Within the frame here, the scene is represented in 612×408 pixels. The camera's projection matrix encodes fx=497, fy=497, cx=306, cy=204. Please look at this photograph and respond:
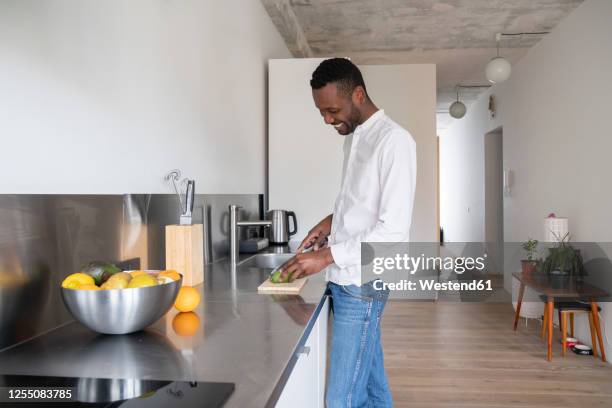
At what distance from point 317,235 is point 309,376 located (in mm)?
657

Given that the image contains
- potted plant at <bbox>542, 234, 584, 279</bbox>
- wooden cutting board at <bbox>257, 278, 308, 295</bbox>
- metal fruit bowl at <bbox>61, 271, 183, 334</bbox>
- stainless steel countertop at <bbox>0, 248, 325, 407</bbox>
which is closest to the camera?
stainless steel countertop at <bbox>0, 248, 325, 407</bbox>

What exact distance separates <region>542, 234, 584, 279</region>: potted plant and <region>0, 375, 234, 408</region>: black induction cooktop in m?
3.50

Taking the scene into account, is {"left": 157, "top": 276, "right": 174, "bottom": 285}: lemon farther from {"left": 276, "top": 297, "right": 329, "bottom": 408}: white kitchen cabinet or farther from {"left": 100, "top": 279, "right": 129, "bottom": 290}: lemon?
{"left": 276, "top": 297, "right": 329, "bottom": 408}: white kitchen cabinet

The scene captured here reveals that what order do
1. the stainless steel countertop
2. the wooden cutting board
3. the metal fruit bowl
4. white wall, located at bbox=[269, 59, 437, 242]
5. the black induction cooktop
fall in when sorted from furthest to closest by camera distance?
white wall, located at bbox=[269, 59, 437, 242]
the wooden cutting board
the metal fruit bowl
the stainless steel countertop
the black induction cooktop

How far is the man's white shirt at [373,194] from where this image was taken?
54.9 inches

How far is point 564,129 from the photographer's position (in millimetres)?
4074

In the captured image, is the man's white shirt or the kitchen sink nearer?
the man's white shirt

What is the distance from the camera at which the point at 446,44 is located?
17.2 ft

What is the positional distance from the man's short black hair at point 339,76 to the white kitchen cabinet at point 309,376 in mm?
709

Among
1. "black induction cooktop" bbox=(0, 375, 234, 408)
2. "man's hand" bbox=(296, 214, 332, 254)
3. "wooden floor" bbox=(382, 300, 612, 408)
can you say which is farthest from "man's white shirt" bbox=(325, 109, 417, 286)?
"wooden floor" bbox=(382, 300, 612, 408)

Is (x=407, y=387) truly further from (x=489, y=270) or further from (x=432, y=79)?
(x=489, y=270)

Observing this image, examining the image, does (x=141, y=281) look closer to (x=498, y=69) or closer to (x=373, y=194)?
(x=373, y=194)

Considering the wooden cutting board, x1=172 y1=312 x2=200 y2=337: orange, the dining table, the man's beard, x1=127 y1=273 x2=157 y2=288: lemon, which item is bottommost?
the dining table

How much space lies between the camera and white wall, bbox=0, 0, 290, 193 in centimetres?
117
